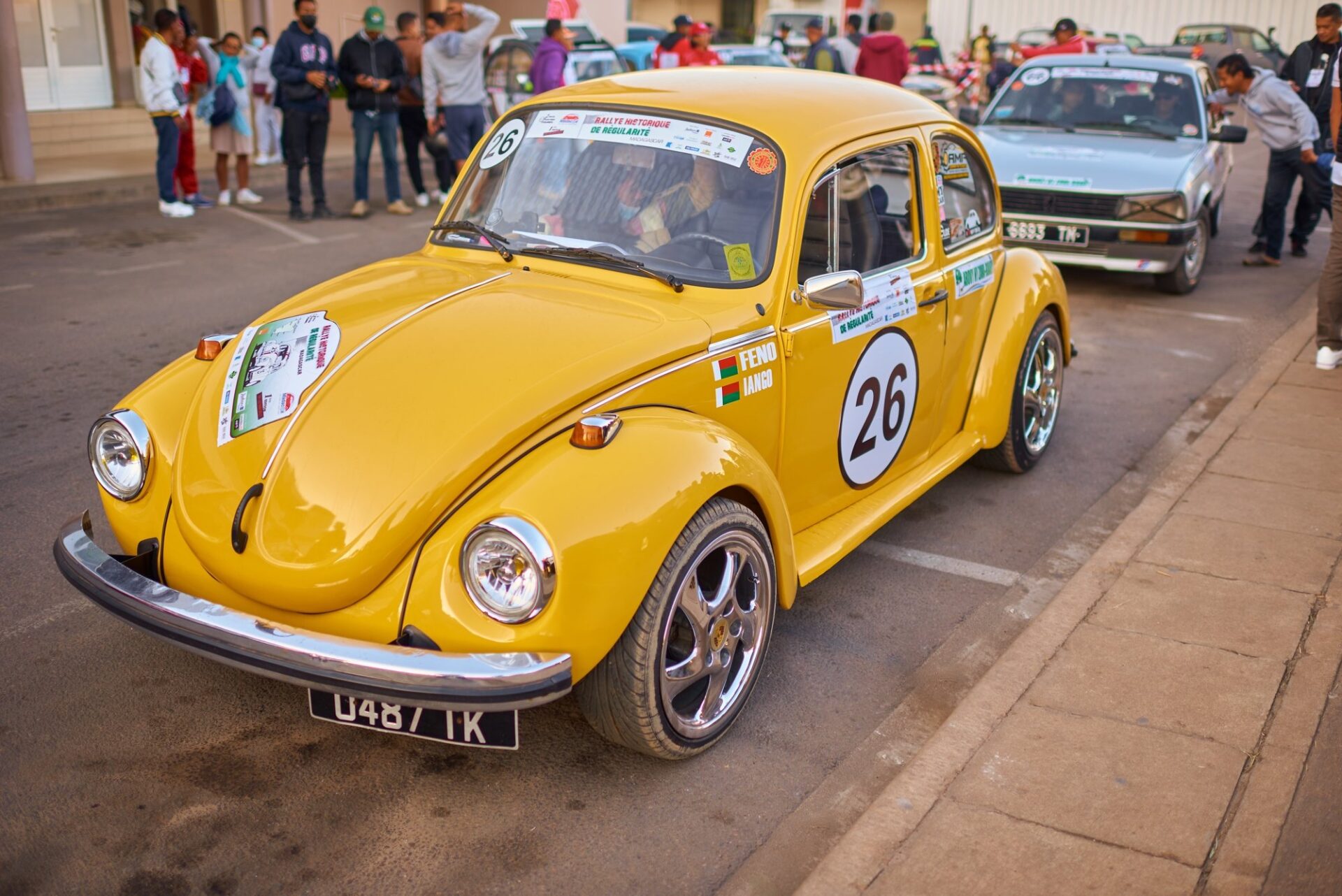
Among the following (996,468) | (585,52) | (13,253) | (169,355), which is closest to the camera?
(996,468)

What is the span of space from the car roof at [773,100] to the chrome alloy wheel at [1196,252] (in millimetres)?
A: 5790

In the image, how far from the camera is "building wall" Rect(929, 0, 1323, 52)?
37156 millimetres

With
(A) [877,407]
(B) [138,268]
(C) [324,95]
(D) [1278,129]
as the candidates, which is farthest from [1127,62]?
(B) [138,268]

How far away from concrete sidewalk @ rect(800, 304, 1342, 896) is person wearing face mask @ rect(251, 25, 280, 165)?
13454 millimetres

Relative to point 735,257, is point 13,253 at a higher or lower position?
lower

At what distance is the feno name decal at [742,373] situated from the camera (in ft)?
12.1

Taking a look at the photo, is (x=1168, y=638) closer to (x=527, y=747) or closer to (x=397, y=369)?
(x=527, y=747)

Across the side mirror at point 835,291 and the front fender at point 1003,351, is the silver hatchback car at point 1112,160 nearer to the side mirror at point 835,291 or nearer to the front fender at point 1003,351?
the front fender at point 1003,351

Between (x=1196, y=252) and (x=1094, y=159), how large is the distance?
1.32 metres

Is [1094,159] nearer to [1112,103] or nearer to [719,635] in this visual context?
[1112,103]

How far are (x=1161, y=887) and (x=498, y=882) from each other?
1.63 meters

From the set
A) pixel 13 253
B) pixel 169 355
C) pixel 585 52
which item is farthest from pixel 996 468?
pixel 585 52

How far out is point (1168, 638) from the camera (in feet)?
13.7

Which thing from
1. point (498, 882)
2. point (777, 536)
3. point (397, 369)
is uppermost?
point (397, 369)
